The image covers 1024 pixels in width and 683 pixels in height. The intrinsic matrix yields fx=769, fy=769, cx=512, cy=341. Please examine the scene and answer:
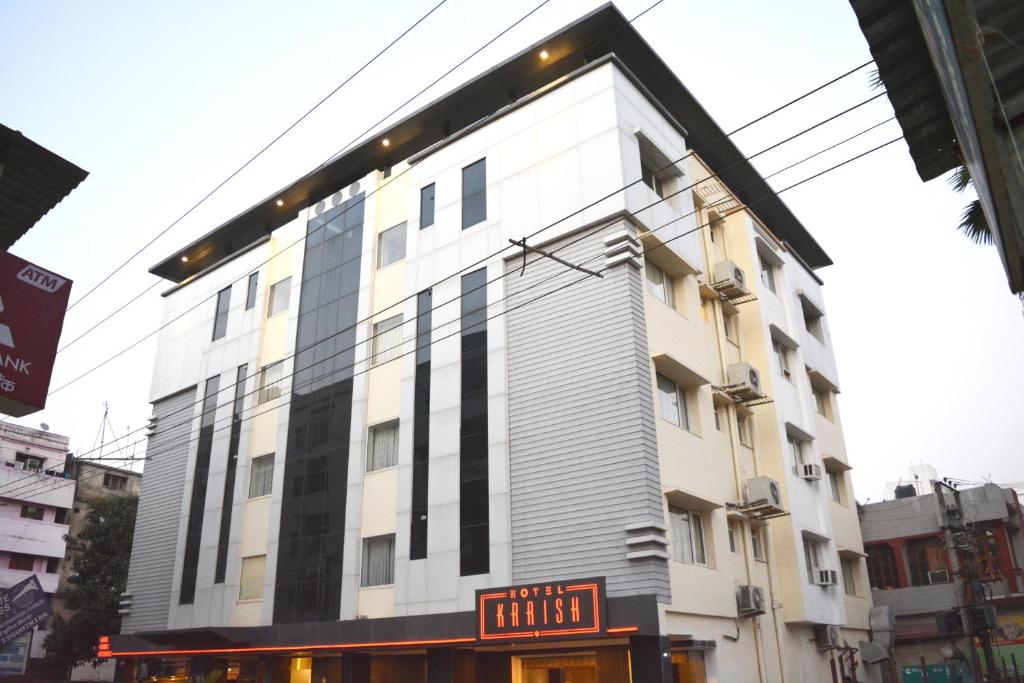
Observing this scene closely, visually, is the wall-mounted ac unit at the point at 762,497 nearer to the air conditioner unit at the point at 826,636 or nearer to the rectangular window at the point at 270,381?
the air conditioner unit at the point at 826,636

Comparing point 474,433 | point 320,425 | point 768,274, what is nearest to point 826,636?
point 768,274

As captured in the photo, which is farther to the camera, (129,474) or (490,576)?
(129,474)

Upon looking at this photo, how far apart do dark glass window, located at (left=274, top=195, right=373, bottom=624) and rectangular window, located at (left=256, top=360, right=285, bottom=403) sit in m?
1.12

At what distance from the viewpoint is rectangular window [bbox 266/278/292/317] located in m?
32.9

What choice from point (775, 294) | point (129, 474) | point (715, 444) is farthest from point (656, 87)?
point (129, 474)

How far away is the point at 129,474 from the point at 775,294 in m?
53.6

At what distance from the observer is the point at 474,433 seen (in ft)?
78.2

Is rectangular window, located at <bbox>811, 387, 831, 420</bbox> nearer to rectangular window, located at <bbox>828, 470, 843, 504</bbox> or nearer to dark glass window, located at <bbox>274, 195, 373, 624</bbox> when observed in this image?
rectangular window, located at <bbox>828, 470, 843, 504</bbox>

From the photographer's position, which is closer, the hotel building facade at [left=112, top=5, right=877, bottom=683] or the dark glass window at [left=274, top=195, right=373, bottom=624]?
the hotel building facade at [left=112, top=5, right=877, bottom=683]

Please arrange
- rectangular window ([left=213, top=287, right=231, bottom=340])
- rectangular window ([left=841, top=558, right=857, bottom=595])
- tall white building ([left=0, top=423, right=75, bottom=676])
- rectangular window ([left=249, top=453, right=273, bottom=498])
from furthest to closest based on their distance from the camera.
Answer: tall white building ([left=0, top=423, right=75, bottom=676]) < rectangular window ([left=213, top=287, right=231, bottom=340]) < rectangular window ([left=841, top=558, right=857, bottom=595]) < rectangular window ([left=249, top=453, right=273, bottom=498])

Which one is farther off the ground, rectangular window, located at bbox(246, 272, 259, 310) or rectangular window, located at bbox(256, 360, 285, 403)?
rectangular window, located at bbox(246, 272, 259, 310)

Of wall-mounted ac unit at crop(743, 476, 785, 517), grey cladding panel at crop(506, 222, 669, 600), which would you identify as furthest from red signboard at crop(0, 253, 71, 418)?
wall-mounted ac unit at crop(743, 476, 785, 517)

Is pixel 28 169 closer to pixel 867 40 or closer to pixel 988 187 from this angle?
pixel 867 40

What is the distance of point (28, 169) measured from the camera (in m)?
12.0
